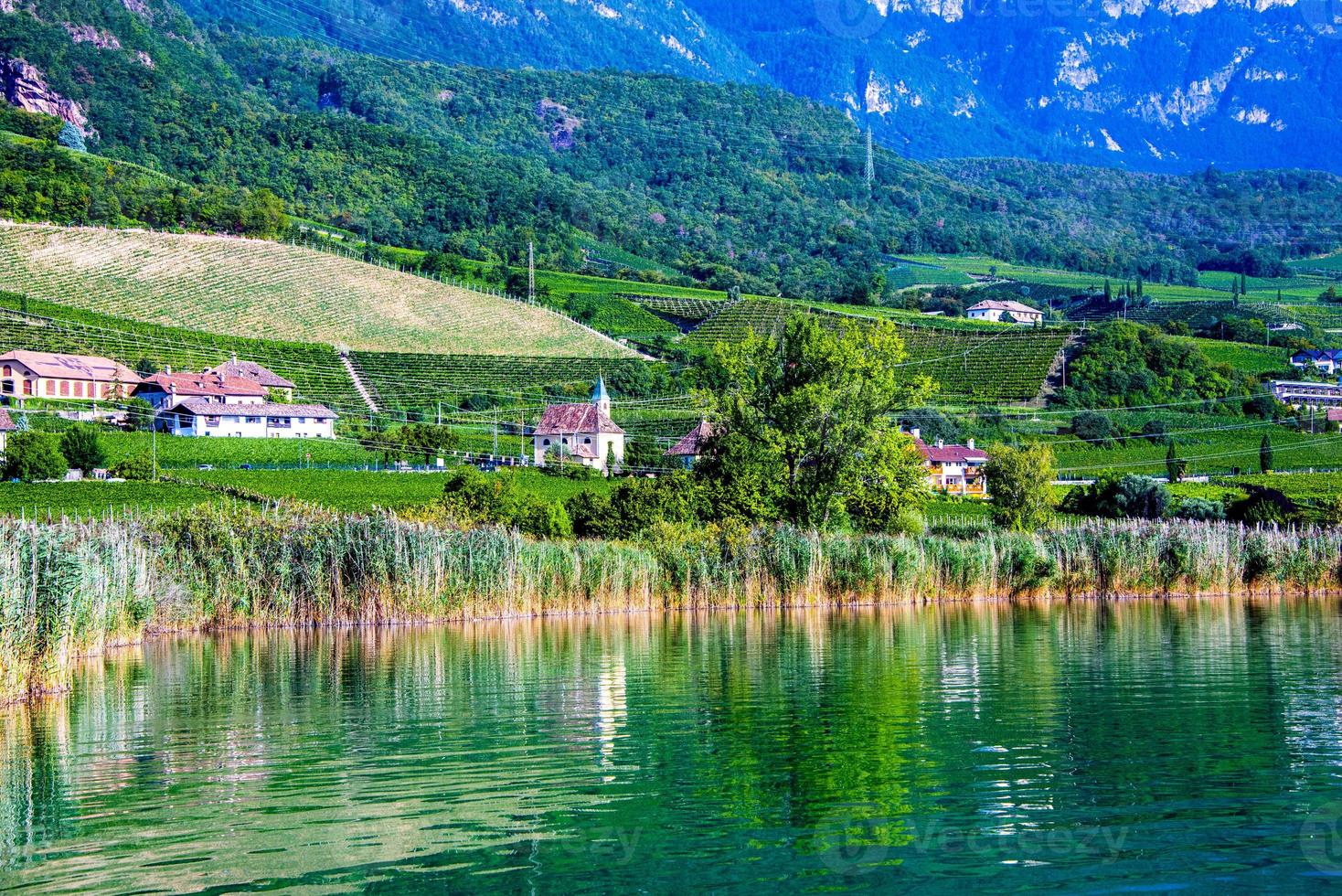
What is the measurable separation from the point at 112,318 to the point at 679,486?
307 ft

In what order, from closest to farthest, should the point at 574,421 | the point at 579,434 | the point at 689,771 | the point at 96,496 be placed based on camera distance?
1. the point at 689,771
2. the point at 96,496
3. the point at 579,434
4. the point at 574,421

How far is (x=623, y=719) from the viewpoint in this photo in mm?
20578

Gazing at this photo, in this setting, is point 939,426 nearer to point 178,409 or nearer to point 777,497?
point 178,409

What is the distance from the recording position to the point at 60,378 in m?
106

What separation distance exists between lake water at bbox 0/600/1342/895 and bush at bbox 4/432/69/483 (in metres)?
45.7

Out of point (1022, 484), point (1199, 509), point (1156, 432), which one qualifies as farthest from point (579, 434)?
point (1199, 509)

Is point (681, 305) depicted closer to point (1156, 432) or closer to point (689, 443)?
point (1156, 432)

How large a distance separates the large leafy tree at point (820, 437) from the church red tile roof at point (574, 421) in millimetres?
54445

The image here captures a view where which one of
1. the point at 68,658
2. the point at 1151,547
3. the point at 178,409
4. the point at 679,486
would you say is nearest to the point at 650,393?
the point at 178,409

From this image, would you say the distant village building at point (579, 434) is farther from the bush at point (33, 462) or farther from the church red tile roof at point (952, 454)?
the bush at point (33, 462)

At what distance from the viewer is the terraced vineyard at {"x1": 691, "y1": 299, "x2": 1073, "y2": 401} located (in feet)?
417

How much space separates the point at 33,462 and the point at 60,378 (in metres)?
38.7

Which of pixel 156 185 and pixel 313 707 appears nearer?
pixel 313 707

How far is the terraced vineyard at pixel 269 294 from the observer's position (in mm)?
137625
